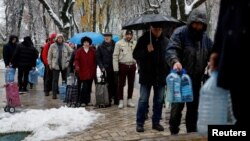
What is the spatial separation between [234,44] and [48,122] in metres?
7.04

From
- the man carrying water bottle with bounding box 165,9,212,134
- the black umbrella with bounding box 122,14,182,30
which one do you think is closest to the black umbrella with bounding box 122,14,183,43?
the black umbrella with bounding box 122,14,182,30

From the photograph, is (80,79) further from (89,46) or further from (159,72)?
(159,72)

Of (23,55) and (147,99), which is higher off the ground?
(23,55)

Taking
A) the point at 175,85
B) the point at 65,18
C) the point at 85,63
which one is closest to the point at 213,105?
the point at 175,85

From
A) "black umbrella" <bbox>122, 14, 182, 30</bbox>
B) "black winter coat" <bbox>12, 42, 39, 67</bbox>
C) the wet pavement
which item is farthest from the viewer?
"black winter coat" <bbox>12, 42, 39, 67</bbox>

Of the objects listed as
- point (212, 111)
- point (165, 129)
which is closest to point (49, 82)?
point (165, 129)

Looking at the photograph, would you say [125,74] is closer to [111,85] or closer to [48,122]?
[111,85]

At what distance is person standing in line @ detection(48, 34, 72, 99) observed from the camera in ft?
43.9

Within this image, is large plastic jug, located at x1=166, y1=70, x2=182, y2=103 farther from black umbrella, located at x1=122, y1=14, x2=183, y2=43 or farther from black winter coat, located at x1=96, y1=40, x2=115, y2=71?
black winter coat, located at x1=96, y1=40, x2=115, y2=71

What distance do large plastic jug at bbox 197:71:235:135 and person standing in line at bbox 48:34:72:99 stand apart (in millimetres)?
10404

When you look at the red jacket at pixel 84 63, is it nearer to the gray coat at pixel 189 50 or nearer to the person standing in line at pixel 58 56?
the person standing in line at pixel 58 56

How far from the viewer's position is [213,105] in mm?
2955

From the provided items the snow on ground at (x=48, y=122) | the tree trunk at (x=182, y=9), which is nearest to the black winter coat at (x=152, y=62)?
the snow on ground at (x=48, y=122)

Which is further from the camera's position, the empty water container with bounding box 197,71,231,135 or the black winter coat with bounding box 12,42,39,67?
the black winter coat with bounding box 12,42,39,67
